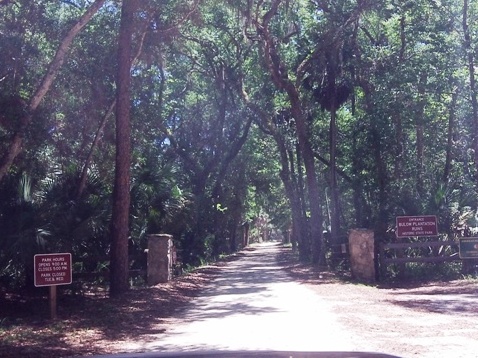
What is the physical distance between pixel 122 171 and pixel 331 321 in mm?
7205

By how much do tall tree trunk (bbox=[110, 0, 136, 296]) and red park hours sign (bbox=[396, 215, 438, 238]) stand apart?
8.95 m

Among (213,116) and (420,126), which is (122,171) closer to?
(420,126)

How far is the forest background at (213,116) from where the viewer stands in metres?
16.1

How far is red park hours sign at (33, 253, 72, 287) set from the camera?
43.5 ft

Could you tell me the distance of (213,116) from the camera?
3841 cm

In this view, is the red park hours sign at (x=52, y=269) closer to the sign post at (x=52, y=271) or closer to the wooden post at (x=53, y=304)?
the sign post at (x=52, y=271)

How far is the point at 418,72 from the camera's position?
27.0m

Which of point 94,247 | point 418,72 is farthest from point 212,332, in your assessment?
point 418,72

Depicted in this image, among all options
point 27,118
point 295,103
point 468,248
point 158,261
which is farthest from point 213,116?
point 27,118

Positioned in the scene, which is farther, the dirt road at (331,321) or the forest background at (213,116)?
the forest background at (213,116)

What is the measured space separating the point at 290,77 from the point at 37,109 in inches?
656

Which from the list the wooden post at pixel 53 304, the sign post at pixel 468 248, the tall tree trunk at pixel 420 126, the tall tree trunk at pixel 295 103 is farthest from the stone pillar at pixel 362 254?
the wooden post at pixel 53 304

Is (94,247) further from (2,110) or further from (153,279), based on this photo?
(2,110)

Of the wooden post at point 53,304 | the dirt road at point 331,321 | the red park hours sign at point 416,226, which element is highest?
the red park hours sign at point 416,226
